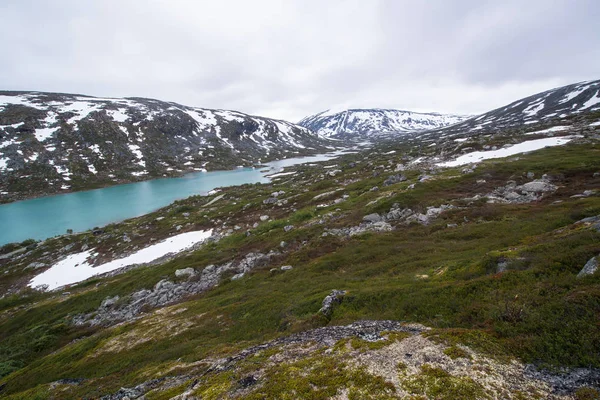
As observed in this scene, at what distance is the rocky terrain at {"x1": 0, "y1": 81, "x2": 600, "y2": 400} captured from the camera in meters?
8.30

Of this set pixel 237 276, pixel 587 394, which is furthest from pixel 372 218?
pixel 587 394

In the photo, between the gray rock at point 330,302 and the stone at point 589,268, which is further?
the gray rock at point 330,302

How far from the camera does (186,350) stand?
16469 mm

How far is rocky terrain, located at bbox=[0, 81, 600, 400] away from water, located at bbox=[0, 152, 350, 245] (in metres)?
31.6

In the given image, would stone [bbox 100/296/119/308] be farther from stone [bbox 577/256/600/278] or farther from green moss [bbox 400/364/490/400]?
stone [bbox 577/256/600/278]

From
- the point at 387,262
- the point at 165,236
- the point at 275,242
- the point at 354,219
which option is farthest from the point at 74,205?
the point at 387,262

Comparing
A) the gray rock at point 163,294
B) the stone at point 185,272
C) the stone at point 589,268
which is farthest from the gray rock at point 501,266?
the stone at point 185,272

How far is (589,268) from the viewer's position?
10281 millimetres

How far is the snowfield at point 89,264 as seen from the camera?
43.1 metres

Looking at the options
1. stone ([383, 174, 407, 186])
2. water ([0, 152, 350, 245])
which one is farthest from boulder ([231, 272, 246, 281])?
water ([0, 152, 350, 245])

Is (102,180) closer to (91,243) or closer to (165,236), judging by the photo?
(91,243)

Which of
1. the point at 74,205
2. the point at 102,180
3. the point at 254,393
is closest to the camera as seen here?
the point at 254,393

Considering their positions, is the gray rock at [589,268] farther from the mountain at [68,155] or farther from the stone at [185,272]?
the mountain at [68,155]

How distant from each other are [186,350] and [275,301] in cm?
667
